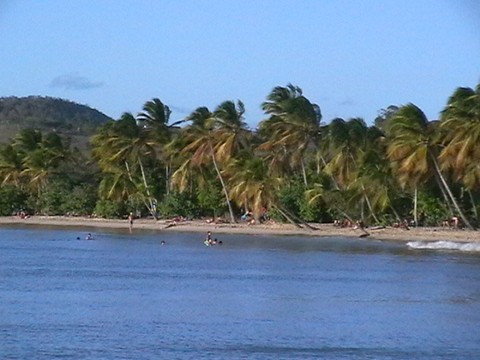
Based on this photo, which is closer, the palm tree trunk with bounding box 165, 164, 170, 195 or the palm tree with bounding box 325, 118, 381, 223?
the palm tree with bounding box 325, 118, 381, 223

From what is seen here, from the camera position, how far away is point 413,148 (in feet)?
188

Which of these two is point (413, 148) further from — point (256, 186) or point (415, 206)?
point (256, 186)

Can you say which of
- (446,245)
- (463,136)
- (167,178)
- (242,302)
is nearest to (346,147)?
(463,136)

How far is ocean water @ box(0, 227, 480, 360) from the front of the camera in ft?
79.3

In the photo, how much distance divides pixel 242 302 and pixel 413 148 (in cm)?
2651

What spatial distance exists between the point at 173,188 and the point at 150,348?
52154mm

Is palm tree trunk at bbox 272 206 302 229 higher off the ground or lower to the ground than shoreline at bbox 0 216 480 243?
higher

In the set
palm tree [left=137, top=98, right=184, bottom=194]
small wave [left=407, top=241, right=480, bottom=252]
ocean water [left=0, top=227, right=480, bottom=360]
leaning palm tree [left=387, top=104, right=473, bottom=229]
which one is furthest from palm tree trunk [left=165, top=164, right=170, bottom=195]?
small wave [left=407, top=241, right=480, bottom=252]

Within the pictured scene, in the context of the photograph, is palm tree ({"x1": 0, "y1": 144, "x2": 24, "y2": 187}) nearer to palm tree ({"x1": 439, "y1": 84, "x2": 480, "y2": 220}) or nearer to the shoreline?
the shoreline

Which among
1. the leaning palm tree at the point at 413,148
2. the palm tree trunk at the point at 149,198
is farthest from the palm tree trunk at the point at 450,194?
the palm tree trunk at the point at 149,198

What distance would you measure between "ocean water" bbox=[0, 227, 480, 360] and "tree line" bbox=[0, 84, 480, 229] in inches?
197

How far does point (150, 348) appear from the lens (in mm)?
23750

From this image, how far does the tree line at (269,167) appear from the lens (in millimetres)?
57844

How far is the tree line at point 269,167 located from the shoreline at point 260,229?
0.93 metres
